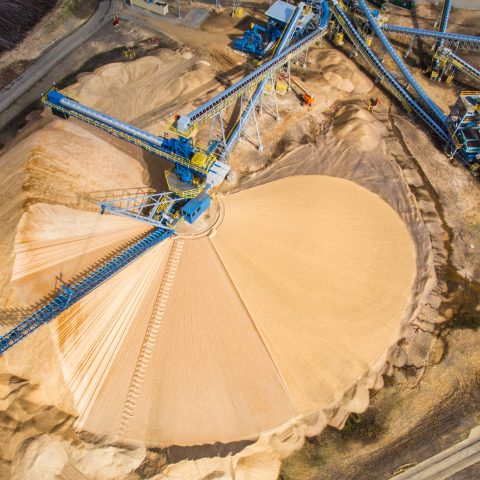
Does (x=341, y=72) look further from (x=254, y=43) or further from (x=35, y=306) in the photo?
(x=35, y=306)

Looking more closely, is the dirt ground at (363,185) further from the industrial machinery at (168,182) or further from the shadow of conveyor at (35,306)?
the industrial machinery at (168,182)

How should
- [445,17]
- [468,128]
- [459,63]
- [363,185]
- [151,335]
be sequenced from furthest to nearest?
[445,17] < [459,63] < [468,128] < [363,185] < [151,335]

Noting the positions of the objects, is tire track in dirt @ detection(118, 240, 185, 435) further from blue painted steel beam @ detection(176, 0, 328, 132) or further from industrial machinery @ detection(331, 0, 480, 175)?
industrial machinery @ detection(331, 0, 480, 175)

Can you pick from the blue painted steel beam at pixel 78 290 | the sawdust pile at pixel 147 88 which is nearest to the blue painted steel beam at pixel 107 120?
the blue painted steel beam at pixel 78 290

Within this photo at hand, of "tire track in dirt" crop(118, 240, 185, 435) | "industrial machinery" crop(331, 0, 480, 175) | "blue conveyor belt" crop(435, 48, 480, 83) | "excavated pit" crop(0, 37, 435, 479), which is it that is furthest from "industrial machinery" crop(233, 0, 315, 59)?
"tire track in dirt" crop(118, 240, 185, 435)

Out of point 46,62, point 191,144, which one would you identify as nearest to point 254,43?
point 191,144

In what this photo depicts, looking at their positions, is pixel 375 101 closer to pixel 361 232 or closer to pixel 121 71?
pixel 361 232
